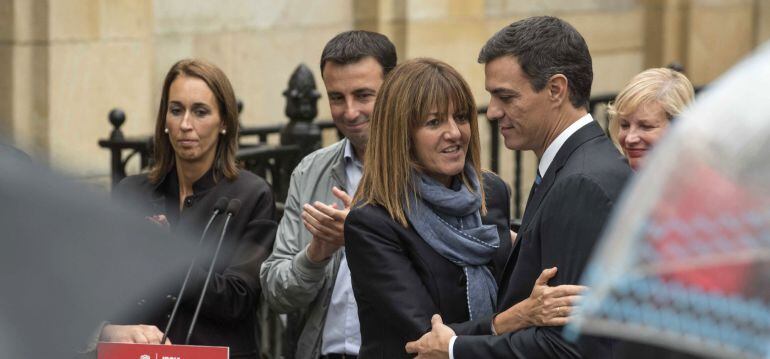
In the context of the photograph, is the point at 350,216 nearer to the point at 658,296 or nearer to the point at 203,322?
the point at 203,322

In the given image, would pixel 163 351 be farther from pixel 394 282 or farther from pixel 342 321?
pixel 342 321

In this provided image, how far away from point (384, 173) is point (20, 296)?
73.0 inches

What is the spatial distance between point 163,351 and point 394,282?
708 millimetres

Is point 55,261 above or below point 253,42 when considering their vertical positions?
above

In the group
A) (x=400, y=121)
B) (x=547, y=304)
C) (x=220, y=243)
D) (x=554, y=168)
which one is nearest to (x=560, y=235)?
(x=547, y=304)

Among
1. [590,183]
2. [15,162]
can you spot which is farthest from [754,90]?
[590,183]

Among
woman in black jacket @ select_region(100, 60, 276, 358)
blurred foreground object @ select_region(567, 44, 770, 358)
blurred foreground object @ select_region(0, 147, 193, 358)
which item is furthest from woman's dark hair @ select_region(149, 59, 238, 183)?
blurred foreground object @ select_region(567, 44, 770, 358)

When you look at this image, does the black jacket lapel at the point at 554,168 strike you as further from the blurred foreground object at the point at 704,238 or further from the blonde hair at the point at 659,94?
the blurred foreground object at the point at 704,238

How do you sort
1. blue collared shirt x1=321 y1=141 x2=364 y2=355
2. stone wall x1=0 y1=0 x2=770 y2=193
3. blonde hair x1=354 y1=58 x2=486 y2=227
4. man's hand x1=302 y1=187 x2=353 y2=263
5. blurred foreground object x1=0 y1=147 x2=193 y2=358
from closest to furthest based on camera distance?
blurred foreground object x1=0 y1=147 x2=193 y2=358, blonde hair x1=354 y1=58 x2=486 y2=227, man's hand x1=302 y1=187 x2=353 y2=263, blue collared shirt x1=321 y1=141 x2=364 y2=355, stone wall x1=0 y1=0 x2=770 y2=193

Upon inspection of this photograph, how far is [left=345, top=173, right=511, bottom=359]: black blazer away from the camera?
13.6 feet

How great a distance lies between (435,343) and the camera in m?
4.03

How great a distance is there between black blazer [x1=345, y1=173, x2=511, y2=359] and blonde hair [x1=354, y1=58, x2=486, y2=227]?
0.08 metres

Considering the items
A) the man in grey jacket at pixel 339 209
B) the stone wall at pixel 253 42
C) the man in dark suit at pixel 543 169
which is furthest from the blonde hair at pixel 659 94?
the stone wall at pixel 253 42

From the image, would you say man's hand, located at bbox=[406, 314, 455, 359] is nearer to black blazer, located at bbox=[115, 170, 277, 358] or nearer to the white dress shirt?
the white dress shirt
